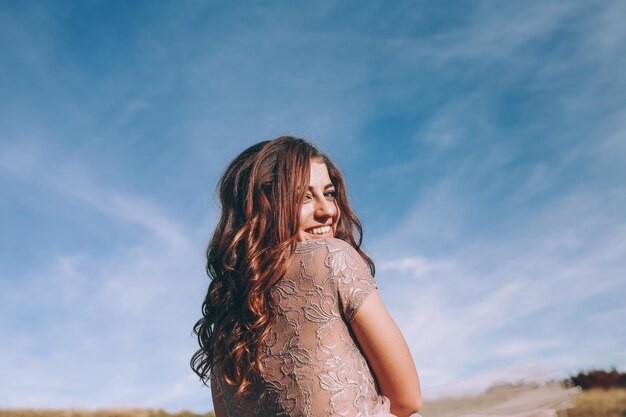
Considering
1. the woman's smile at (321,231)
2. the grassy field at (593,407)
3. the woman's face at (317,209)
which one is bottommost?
the grassy field at (593,407)

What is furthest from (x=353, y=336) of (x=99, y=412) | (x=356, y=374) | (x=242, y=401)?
(x=99, y=412)

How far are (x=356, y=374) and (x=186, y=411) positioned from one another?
790cm

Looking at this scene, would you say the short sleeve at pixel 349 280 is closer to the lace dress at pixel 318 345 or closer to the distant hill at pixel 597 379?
the lace dress at pixel 318 345

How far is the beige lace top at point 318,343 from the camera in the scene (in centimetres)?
291

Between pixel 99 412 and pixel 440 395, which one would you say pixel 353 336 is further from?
pixel 99 412

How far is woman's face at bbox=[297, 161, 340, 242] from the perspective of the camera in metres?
3.48

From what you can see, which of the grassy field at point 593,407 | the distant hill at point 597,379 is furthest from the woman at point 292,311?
the distant hill at point 597,379

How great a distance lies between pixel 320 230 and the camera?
3594mm

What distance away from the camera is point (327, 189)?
3.71 meters

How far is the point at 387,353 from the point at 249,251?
3.12 ft

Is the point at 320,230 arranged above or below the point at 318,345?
above

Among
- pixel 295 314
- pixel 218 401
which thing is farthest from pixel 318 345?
pixel 218 401

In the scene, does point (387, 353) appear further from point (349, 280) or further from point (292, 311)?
point (292, 311)

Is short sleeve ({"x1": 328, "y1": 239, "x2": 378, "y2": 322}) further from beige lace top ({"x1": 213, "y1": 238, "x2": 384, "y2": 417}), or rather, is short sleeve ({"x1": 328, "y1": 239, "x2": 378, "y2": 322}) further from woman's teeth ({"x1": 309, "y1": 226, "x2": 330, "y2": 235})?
woman's teeth ({"x1": 309, "y1": 226, "x2": 330, "y2": 235})
